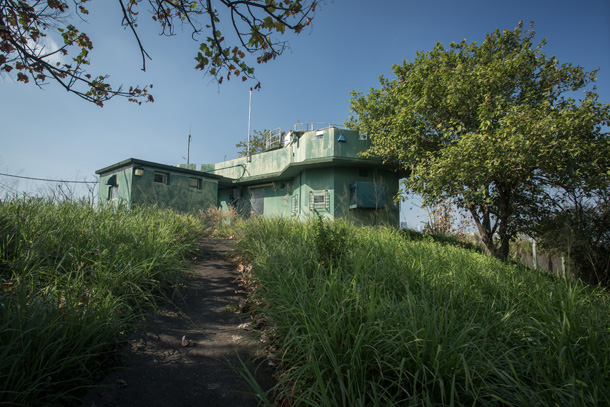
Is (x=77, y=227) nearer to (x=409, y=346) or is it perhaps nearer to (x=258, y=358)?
(x=258, y=358)

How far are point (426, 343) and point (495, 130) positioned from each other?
710 centimetres

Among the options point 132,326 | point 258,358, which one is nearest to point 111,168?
point 132,326

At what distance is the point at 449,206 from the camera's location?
964 cm

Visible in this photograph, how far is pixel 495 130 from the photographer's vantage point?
7086 millimetres

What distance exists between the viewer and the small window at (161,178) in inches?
508

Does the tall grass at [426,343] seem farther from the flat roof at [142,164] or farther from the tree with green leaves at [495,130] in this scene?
the flat roof at [142,164]

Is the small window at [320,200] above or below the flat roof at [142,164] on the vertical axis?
below

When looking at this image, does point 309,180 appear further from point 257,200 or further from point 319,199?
point 257,200

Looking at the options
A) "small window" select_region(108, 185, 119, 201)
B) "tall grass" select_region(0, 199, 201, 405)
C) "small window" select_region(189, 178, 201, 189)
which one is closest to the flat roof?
"small window" select_region(189, 178, 201, 189)

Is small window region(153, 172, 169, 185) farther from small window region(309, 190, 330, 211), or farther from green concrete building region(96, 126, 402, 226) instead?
small window region(309, 190, 330, 211)

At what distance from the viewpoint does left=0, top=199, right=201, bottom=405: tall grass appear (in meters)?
1.76

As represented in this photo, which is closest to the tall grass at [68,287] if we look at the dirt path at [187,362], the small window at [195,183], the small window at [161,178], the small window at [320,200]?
the dirt path at [187,362]

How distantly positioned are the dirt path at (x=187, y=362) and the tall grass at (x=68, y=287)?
19cm

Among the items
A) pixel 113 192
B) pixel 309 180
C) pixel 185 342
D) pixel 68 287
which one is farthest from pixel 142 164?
pixel 185 342
